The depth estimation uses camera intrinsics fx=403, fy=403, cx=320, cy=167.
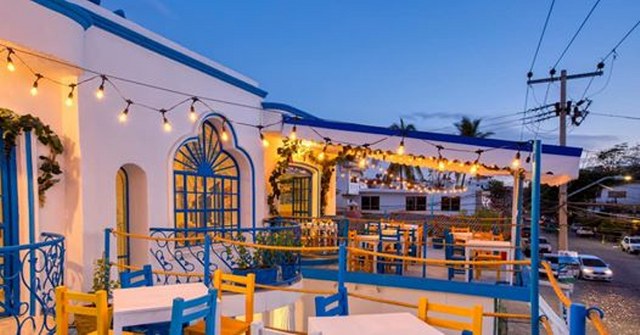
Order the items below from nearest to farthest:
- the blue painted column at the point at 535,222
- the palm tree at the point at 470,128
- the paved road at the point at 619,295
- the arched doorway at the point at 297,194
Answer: the blue painted column at the point at 535,222 < the arched doorway at the point at 297,194 < the paved road at the point at 619,295 < the palm tree at the point at 470,128

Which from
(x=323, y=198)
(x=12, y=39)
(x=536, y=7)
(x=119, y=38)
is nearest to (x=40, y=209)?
(x=12, y=39)

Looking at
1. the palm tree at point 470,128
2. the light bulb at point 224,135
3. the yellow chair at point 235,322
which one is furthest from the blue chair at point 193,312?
the palm tree at point 470,128

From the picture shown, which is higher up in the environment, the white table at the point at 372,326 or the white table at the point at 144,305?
the white table at the point at 144,305

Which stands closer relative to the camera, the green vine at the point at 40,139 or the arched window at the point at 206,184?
the green vine at the point at 40,139

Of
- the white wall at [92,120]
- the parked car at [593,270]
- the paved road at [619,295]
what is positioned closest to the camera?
the white wall at [92,120]

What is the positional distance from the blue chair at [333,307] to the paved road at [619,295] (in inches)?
480

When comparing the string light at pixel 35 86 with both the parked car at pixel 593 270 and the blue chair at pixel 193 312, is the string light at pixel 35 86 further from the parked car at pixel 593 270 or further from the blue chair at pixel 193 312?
the parked car at pixel 593 270

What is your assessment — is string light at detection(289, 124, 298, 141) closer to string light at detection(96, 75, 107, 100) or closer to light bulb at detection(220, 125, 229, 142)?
light bulb at detection(220, 125, 229, 142)

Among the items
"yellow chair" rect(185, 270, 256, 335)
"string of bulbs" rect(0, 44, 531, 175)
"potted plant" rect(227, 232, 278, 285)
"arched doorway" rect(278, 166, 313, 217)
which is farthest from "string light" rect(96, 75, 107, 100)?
"arched doorway" rect(278, 166, 313, 217)

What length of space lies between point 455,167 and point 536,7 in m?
5.49

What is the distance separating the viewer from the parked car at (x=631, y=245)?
27602 millimetres

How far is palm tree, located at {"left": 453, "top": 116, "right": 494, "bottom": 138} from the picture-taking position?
30062mm

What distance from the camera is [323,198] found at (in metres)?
12.2

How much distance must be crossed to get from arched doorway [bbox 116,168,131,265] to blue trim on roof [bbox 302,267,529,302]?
140 inches
